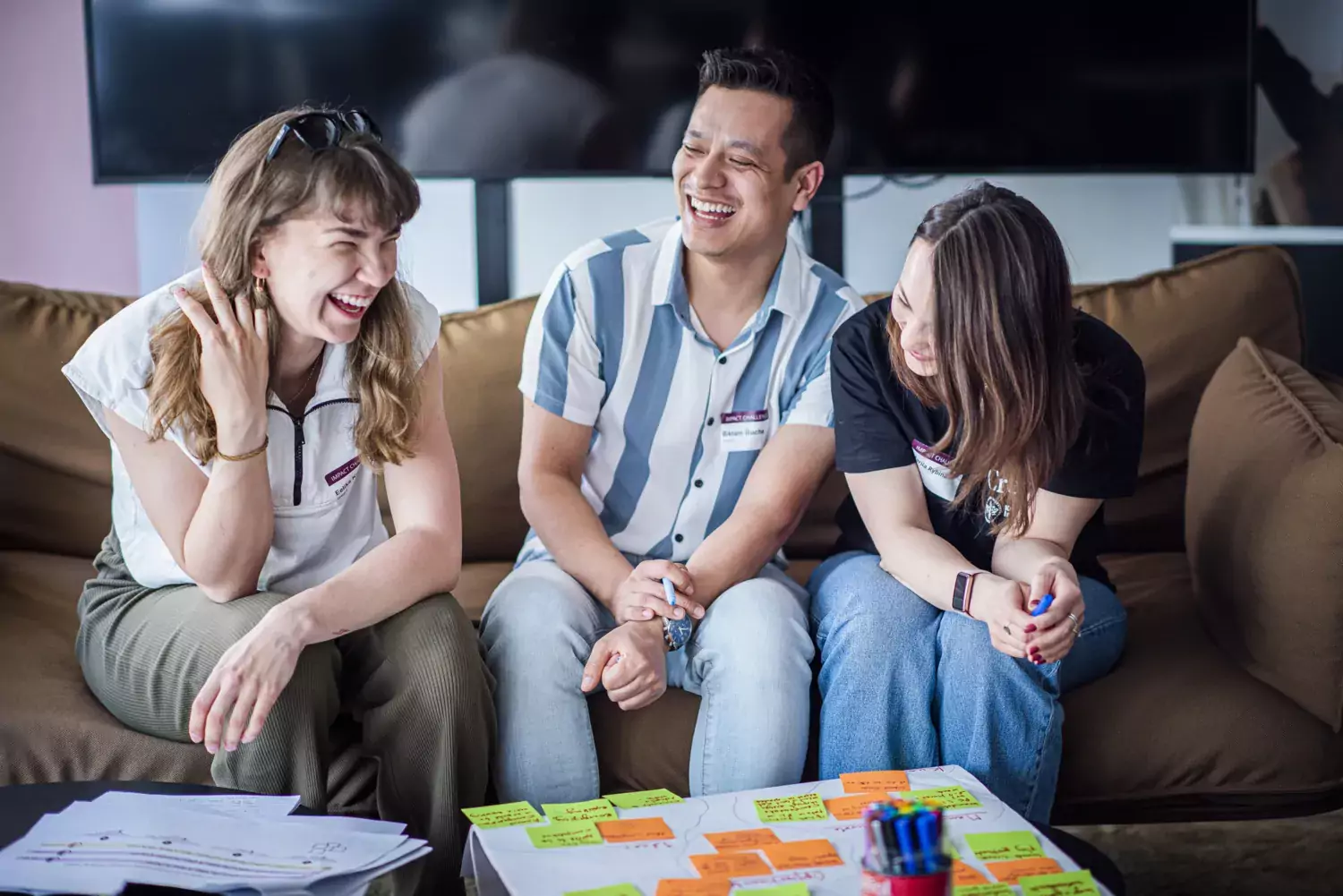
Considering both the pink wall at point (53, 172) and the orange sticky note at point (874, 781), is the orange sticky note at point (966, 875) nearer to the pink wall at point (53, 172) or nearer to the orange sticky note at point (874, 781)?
the orange sticky note at point (874, 781)

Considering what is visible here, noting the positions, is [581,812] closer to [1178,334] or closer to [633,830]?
[633,830]

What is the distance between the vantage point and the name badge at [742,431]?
6.17 feet

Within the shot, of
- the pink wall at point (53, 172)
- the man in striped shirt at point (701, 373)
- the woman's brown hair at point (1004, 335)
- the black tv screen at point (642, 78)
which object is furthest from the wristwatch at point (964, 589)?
the pink wall at point (53, 172)

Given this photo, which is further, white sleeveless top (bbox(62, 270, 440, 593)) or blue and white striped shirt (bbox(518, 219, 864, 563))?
blue and white striped shirt (bbox(518, 219, 864, 563))

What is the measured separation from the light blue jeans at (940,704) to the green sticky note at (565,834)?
45 centimetres

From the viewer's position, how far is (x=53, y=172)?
3066mm

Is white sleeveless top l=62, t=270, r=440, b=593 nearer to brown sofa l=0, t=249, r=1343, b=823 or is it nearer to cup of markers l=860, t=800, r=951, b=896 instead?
brown sofa l=0, t=249, r=1343, b=823

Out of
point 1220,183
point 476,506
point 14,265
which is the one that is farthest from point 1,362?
point 1220,183

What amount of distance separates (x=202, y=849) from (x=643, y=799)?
413 millimetres

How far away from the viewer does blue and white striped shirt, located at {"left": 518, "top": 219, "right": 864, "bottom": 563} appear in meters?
1.88

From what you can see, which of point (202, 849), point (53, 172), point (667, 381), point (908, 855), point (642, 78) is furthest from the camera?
point (53, 172)

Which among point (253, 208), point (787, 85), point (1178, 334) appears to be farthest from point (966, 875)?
point (1178, 334)

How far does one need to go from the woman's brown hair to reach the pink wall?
221 centimetres

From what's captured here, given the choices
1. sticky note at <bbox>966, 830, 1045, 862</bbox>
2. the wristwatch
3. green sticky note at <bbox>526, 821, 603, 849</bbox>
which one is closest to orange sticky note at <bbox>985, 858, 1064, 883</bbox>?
sticky note at <bbox>966, 830, 1045, 862</bbox>
